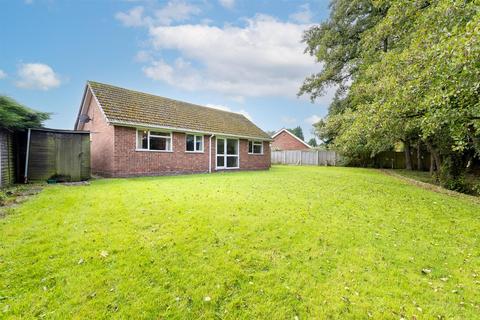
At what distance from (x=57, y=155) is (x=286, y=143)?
29.7 metres

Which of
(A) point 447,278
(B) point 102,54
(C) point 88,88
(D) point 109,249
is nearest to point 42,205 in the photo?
(D) point 109,249

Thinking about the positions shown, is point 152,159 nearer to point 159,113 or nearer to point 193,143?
point 193,143

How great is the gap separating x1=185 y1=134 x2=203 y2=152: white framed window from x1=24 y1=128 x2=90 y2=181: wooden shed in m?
5.33

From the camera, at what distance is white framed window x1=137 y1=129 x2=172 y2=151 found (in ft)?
39.4

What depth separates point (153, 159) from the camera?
1228 centimetres

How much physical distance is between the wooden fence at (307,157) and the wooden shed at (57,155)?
23397 millimetres

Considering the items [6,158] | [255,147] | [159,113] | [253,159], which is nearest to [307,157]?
[255,147]

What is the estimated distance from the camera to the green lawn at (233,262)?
7.82 ft

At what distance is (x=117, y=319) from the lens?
2.16 meters

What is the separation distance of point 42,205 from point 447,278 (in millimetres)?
8299

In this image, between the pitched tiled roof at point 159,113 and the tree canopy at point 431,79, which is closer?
the tree canopy at point 431,79

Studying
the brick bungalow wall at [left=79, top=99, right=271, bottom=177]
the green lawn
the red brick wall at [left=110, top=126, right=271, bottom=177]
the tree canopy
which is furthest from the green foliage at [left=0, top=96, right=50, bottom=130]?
the tree canopy

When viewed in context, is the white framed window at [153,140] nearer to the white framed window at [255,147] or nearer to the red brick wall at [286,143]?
the white framed window at [255,147]

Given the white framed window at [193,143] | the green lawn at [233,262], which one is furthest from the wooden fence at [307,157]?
the green lawn at [233,262]
